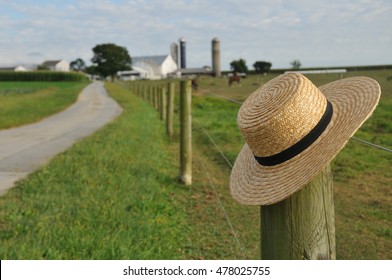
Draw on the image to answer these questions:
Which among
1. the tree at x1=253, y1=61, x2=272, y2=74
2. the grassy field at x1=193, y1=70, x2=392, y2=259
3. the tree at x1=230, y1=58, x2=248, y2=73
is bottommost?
the grassy field at x1=193, y1=70, x2=392, y2=259

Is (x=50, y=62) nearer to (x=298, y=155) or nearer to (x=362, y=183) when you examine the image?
(x=362, y=183)

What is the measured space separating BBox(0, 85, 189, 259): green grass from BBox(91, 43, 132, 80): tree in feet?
308

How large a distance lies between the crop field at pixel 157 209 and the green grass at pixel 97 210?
10mm

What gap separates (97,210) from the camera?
4648 mm

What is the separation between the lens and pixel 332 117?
72.1 inches

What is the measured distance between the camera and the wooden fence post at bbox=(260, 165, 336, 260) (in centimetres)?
171

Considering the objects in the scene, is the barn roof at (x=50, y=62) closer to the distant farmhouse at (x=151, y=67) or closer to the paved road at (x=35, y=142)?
the distant farmhouse at (x=151, y=67)

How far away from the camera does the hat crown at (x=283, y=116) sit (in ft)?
5.72

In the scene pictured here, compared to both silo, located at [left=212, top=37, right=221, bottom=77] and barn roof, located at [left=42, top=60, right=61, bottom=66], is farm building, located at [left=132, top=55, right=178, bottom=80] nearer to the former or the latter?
barn roof, located at [left=42, top=60, right=61, bottom=66]

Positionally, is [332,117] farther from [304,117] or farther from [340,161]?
[340,161]

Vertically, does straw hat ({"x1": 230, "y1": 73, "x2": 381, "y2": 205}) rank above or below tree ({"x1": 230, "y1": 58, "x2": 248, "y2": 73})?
below

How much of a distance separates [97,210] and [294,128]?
328 centimetres

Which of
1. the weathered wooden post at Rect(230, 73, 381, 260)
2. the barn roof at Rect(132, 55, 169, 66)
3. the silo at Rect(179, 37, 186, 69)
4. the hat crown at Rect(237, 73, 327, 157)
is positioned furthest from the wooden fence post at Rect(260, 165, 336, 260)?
the barn roof at Rect(132, 55, 169, 66)
